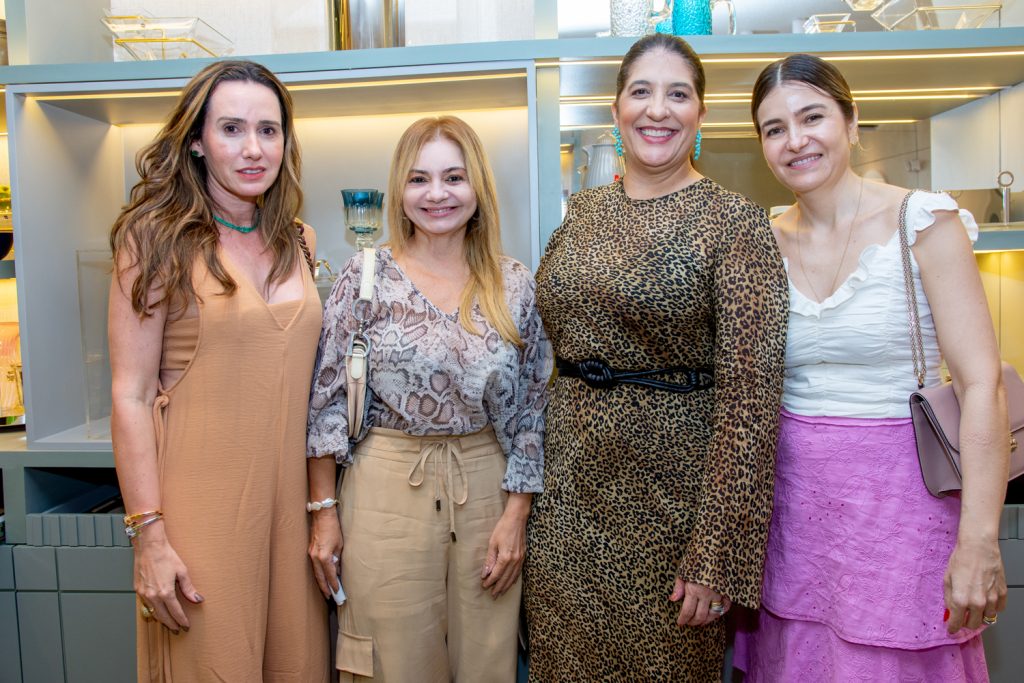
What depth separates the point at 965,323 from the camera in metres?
1.38

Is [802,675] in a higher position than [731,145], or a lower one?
lower

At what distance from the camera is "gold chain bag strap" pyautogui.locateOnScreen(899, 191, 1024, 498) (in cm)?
137

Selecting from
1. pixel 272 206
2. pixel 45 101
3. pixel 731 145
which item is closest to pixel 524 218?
pixel 731 145

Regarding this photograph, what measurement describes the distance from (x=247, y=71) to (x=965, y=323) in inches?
59.6

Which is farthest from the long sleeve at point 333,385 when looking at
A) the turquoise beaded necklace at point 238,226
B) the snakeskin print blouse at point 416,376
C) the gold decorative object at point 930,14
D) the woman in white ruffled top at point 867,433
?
the gold decorative object at point 930,14

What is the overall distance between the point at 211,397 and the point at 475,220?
716mm

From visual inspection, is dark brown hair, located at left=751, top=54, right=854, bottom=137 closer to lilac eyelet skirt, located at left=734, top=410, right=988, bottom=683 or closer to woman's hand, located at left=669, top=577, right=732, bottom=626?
lilac eyelet skirt, located at left=734, top=410, right=988, bottom=683

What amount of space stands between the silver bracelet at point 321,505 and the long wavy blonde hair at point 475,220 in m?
0.50

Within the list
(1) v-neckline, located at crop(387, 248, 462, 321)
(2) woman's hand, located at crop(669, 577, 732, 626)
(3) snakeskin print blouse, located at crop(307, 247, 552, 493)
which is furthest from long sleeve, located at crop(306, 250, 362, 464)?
(2) woman's hand, located at crop(669, 577, 732, 626)

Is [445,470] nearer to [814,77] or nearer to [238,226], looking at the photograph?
[238,226]

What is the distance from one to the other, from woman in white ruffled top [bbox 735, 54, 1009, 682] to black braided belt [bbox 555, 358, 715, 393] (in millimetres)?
180

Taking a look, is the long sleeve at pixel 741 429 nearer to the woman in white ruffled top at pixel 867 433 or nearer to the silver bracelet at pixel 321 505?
the woman in white ruffled top at pixel 867 433

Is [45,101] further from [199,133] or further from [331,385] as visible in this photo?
[331,385]

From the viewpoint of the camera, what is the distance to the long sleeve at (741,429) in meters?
1.41
